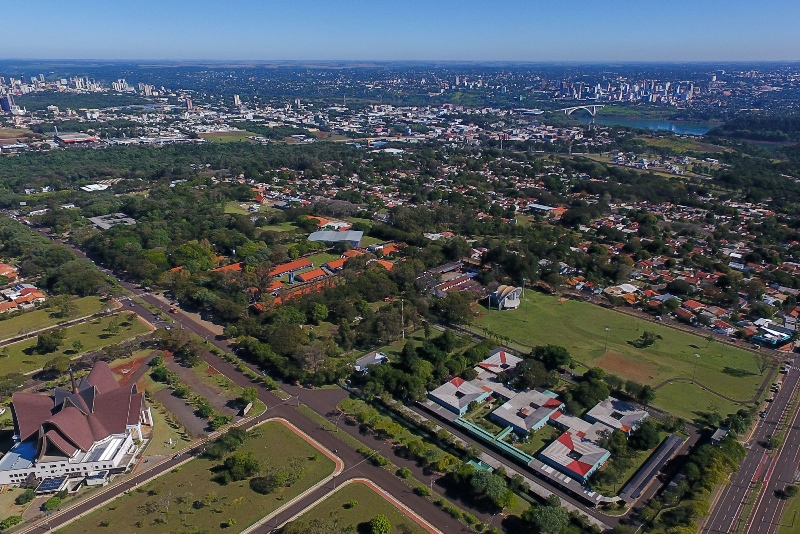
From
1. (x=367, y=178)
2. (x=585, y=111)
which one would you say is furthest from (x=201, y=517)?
(x=585, y=111)

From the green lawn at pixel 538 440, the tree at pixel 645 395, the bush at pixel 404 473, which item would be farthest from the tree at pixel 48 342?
the tree at pixel 645 395

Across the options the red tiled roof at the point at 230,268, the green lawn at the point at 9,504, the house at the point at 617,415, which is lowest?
the green lawn at the point at 9,504

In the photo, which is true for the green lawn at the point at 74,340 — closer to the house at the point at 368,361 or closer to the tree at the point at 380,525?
the house at the point at 368,361

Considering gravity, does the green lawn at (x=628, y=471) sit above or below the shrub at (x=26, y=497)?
below

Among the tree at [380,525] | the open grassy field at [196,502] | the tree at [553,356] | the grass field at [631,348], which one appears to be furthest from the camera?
the tree at [553,356]

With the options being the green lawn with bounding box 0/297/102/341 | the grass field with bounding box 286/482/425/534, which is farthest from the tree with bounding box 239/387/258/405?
the green lawn with bounding box 0/297/102/341

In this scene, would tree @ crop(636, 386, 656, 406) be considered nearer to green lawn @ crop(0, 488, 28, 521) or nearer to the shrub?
the shrub
